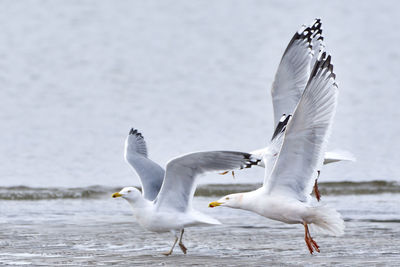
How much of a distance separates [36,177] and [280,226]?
4866 millimetres

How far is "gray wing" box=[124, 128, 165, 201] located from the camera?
7805mm

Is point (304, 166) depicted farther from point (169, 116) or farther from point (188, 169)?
point (169, 116)

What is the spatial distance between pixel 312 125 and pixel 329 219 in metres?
Result: 0.75

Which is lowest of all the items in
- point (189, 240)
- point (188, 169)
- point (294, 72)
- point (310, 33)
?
point (189, 240)

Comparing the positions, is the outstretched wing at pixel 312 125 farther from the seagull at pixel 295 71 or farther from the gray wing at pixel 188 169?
the seagull at pixel 295 71

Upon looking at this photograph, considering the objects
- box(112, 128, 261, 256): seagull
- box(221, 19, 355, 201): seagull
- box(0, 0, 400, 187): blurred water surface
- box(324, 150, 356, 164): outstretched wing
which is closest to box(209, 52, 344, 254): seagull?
box(112, 128, 261, 256): seagull

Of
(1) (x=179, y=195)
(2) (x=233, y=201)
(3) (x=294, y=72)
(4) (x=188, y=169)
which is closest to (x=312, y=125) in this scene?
(2) (x=233, y=201)

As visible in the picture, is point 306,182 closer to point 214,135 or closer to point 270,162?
point 270,162

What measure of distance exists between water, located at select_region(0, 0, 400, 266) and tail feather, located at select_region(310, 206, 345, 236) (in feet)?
0.72

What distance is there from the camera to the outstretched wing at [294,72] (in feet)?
30.9

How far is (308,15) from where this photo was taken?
24.5 metres

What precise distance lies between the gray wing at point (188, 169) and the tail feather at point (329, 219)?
Answer: 609mm

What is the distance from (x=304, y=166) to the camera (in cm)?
671

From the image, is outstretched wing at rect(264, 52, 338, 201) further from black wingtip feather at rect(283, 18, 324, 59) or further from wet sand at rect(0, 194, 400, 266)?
black wingtip feather at rect(283, 18, 324, 59)
